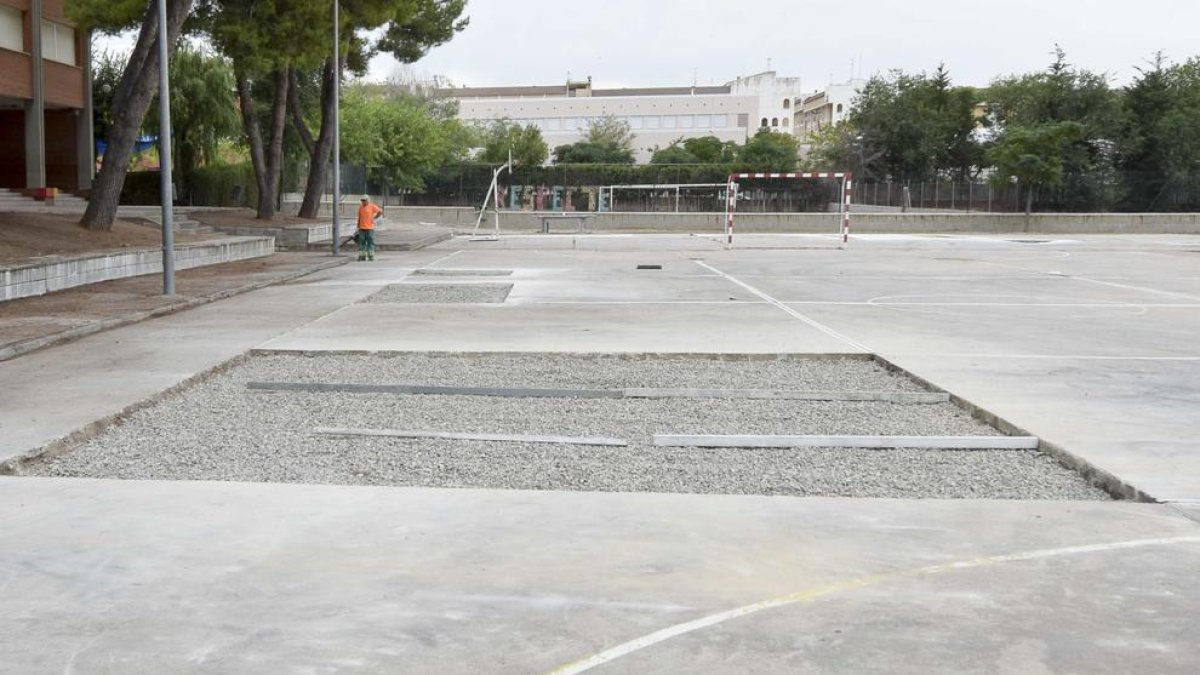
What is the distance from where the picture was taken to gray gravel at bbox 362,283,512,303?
1822cm

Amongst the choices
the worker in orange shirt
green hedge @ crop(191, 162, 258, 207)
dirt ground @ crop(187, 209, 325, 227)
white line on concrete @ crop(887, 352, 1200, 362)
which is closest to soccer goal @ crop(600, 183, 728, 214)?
green hedge @ crop(191, 162, 258, 207)

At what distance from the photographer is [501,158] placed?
88125 mm

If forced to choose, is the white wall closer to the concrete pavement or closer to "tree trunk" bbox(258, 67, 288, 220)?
"tree trunk" bbox(258, 67, 288, 220)

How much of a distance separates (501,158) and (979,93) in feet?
117

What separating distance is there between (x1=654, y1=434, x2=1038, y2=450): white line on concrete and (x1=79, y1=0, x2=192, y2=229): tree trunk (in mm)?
20317

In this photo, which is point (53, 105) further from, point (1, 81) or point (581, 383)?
point (581, 383)

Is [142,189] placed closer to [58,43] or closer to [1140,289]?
[58,43]

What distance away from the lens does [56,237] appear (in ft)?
74.1

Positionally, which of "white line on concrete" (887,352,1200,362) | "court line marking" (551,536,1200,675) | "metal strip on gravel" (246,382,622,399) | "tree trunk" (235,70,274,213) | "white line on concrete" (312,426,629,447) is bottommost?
"court line marking" (551,536,1200,675)

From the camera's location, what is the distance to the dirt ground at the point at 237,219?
117 ft

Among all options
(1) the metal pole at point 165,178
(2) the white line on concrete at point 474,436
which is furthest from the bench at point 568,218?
(2) the white line on concrete at point 474,436

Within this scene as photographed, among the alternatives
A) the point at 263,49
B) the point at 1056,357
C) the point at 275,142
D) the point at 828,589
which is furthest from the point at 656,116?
the point at 828,589

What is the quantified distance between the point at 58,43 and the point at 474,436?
3652cm

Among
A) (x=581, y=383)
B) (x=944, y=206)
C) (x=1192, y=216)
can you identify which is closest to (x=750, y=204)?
(x=944, y=206)
